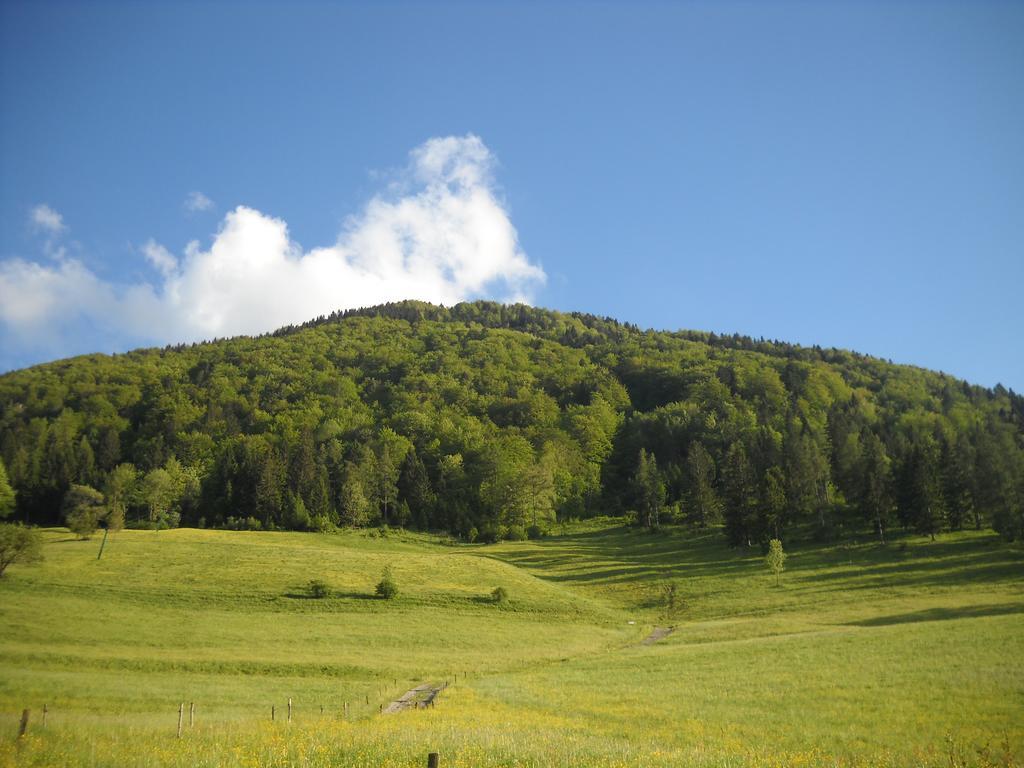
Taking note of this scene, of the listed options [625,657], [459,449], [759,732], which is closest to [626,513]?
[459,449]

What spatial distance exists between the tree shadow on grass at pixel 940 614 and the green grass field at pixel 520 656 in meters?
0.39

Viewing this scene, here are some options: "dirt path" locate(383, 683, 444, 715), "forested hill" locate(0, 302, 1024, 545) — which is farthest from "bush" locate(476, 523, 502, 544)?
"dirt path" locate(383, 683, 444, 715)

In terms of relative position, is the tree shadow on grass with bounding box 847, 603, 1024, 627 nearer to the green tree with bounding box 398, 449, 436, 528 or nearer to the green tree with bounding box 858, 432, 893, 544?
the green tree with bounding box 858, 432, 893, 544

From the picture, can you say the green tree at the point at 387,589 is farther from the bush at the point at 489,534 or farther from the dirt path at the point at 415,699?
the bush at the point at 489,534

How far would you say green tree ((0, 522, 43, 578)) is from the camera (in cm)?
5791

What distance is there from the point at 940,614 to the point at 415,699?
155 ft

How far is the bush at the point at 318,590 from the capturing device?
202 ft

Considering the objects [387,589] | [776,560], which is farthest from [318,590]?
[776,560]

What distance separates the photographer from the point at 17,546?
58.5 metres

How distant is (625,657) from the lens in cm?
4397

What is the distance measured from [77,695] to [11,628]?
20.9m

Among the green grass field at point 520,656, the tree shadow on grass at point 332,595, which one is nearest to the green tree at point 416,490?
the green grass field at point 520,656

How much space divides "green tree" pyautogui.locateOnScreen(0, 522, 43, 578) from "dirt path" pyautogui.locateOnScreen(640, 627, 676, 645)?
60.7m

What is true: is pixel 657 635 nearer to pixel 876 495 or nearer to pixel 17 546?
pixel 876 495
